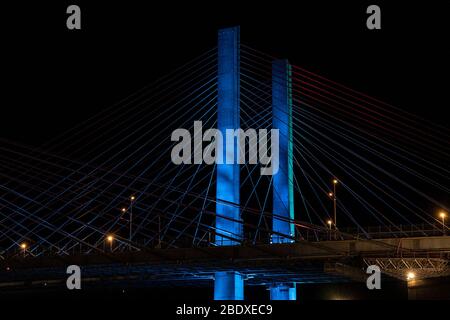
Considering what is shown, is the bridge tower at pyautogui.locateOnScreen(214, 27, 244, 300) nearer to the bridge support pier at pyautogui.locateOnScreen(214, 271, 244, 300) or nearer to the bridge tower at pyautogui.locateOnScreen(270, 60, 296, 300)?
the bridge support pier at pyautogui.locateOnScreen(214, 271, 244, 300)

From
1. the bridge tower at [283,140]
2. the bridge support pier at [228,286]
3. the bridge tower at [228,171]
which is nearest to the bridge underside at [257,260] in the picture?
the bridge support pier at [228,286]

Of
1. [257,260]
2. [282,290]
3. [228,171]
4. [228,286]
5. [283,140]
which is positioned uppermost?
[283,140]

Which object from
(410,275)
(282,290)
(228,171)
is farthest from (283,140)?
(282,290)

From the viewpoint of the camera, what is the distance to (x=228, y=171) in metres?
33.1

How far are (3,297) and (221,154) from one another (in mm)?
25853

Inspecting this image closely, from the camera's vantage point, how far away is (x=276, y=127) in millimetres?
38375

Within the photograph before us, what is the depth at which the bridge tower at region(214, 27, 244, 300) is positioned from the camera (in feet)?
107

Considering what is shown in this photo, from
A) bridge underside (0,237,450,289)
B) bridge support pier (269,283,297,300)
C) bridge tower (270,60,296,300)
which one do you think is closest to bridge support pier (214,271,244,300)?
bridge underside (0,237,450,289)

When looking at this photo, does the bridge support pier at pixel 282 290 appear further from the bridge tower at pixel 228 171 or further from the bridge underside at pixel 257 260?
the bridge tower at pixel 228 171

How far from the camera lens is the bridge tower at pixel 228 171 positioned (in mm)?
32688

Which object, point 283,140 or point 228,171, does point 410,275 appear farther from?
point 228,171

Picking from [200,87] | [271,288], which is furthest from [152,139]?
[271,288]
